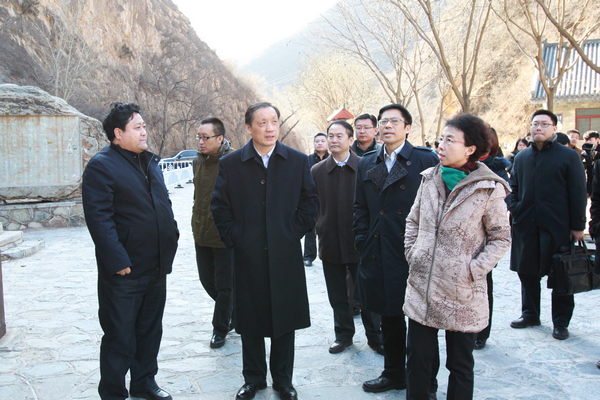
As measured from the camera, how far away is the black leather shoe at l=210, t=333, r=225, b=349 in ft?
13.1

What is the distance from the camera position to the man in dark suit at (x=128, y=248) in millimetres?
2826

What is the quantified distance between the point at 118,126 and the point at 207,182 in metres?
1.23

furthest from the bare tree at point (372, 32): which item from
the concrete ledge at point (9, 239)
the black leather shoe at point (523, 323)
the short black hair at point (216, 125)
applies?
the black leather shoe at point (523, 323)

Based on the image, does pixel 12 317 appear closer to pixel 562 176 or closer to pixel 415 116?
pixel 562 176

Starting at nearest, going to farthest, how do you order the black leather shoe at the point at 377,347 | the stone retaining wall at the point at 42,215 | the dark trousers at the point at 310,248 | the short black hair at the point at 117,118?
the short black hair at the point at 117,118 → the black leather shoe at the point at 377,347 → the dark trousers at the point at 310,248 → the stone retaining wall at the point at 42,215

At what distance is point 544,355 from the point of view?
3.76 m

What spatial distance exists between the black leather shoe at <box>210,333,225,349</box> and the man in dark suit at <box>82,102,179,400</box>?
0.87 m

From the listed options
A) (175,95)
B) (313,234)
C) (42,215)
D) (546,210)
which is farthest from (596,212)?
(175,95)

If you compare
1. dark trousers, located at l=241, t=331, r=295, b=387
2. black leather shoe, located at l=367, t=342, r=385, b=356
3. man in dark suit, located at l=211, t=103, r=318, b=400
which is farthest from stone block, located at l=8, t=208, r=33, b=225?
black leather shoe, located at l=367, t=342, r=385, b=356

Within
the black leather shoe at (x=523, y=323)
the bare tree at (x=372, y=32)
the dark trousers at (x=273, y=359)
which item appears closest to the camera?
the dark trousers at (x=273, y=359)

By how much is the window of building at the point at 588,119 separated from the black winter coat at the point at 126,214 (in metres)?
23.6

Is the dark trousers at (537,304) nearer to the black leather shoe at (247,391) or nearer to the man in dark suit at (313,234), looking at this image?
the black leather shoe at (247,391)

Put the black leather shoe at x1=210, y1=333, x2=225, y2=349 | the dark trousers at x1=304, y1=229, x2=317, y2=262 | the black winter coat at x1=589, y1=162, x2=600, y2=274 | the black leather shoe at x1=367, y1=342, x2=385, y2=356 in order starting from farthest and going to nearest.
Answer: the dark trousers at x1=304, y1=229, x2=317, y2=262
the black leather shoe at x1=210, y1=333, x2=225, y2=349
the black leather shoe at x1=367, y1=342, x2=385, y2=356
the black winter coat at x1=589, y1=162, x2=600, y2=274

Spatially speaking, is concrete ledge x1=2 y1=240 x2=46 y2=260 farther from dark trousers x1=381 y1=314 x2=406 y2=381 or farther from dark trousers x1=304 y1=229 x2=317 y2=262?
dark trousers x1=381 y1=314 x2=406 y2=381
